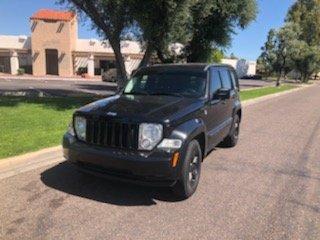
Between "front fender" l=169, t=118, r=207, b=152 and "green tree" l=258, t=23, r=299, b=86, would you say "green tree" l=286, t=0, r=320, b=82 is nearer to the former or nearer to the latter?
"green tree" l=258, t=23, r=299, b=86

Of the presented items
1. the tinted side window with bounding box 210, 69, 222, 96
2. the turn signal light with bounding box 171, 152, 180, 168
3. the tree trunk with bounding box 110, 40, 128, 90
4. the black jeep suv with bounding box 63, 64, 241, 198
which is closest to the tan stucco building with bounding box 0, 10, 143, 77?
the tree trunk with bounding box 110, 40, 128, 90

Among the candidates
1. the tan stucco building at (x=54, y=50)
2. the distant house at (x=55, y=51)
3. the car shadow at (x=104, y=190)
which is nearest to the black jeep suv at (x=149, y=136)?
the car shadow at (x=104, y=190)

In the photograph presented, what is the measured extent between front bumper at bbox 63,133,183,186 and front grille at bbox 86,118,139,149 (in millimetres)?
80

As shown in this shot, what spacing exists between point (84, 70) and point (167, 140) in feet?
151

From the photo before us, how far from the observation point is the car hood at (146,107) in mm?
5457

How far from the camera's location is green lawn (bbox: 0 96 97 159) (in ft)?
25.6

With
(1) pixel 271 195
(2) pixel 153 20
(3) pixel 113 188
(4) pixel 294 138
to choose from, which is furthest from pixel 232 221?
(2) pixel 153 20

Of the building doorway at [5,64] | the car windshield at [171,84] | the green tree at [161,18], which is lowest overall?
the building doorway at [5,64]

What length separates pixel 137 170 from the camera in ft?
17.1

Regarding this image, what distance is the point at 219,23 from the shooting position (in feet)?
66.1

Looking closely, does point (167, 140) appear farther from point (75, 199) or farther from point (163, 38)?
point (163, 38)

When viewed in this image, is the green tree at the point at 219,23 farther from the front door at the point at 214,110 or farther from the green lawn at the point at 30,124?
the front door at the point at 214,110

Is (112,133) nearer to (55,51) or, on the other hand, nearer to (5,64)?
(55,51)

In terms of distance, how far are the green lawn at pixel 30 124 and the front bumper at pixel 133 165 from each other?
7.36ft
